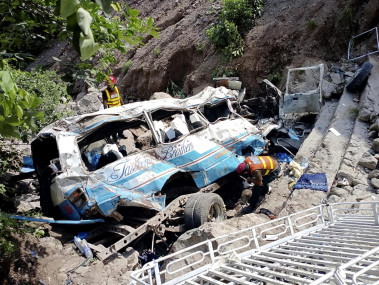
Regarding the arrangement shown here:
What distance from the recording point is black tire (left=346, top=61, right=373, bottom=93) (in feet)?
27.1

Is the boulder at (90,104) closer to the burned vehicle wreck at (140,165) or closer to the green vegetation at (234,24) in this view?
the burned vehicle wreck at (140,165)

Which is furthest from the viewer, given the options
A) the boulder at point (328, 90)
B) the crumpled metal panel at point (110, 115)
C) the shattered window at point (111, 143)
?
the boulder at point (328, 90)

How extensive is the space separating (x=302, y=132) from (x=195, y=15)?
27.8 feet

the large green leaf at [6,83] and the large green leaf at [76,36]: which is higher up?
the large green leaf at [76,36]

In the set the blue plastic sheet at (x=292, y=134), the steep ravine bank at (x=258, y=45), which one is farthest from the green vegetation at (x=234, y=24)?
the blue plastic sheet at (x=292, y=134)

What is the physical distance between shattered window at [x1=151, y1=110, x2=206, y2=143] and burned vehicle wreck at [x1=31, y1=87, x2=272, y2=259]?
2 cm

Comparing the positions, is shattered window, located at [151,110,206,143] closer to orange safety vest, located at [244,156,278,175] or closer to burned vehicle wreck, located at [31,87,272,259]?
burned vehicle wreck, located at [31,87,272,259]

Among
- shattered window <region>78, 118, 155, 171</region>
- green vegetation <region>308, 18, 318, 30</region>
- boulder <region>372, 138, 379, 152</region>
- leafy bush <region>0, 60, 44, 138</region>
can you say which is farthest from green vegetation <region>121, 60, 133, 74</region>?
leafy bush <region>0, 60, 44, 138</region>

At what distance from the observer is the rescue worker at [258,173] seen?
5.67 metres

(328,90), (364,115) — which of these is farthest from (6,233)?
(328,90)

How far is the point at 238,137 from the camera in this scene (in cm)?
665

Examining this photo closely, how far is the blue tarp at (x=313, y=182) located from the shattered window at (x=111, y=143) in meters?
2.56

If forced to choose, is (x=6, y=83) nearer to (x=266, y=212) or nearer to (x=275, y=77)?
(x=266, y=212)

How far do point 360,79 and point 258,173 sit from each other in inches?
174
